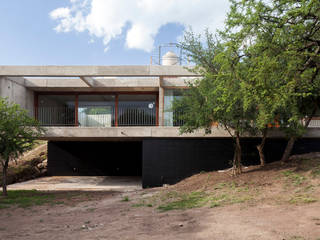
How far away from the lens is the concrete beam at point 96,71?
44.8ft

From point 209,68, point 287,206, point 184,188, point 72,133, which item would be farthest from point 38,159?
point 287,206

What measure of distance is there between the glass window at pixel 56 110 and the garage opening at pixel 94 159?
2.76 metres

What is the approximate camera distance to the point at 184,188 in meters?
10.8

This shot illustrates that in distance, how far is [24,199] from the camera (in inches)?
403

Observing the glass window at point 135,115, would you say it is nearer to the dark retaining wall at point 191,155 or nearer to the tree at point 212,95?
the dark retaining wall at point 191,155

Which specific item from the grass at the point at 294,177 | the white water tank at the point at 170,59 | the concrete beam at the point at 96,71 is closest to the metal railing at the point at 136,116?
the concrete beam at the point at 96,71

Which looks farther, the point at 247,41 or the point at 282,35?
the point at 247,41

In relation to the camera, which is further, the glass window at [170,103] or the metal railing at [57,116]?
the metal railing at [57,116]

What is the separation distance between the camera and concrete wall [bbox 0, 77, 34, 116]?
14742 mm

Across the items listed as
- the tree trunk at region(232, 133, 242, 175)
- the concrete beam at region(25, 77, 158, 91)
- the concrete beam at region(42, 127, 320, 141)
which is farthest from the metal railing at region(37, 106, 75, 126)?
the tree trunk at region(232, 133, 242, 175)

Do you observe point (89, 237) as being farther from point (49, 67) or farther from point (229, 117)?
point (49, 67)

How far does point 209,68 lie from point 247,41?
10.00ft

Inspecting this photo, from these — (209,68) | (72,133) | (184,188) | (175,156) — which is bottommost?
(184,188)

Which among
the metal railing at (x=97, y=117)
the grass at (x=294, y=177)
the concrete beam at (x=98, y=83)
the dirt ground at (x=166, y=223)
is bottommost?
the dirt ground at (x=166, y=223)
